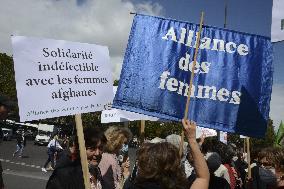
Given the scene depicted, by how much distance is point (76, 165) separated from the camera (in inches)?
133

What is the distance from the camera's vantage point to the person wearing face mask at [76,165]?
10.4 ft

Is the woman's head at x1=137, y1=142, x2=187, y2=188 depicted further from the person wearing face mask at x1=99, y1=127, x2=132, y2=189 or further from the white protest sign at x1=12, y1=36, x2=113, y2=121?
the person wearing face mask at x1=99, y1=127, x2=132, y2=189

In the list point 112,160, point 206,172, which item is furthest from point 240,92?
point 206,172

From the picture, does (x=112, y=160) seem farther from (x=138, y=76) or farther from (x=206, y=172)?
(x=206, y=172)

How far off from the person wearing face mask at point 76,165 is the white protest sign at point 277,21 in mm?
1993

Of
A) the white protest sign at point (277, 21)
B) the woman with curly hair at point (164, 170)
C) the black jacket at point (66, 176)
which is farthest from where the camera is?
the white protest sign at point (277, 21)

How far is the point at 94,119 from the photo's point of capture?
66.5 m

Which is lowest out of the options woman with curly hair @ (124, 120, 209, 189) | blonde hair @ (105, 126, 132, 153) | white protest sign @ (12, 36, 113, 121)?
woman with curly hair @ (124, 120, 209, 189)

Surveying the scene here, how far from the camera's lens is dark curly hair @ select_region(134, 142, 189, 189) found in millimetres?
2588

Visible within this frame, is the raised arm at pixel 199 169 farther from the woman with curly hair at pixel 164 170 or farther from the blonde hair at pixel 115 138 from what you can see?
the blonde hair at pixel 115 138

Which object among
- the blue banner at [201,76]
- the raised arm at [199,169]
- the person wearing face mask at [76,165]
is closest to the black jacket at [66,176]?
the person wearing face mask at [76,165]

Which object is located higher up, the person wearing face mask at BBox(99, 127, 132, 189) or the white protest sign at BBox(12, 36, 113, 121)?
the white protest sign at BBox(12, 36, 113, 121)

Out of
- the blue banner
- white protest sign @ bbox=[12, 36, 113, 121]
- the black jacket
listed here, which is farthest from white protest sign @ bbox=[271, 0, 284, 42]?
the black jacket

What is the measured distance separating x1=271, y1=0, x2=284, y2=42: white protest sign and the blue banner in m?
0.26
